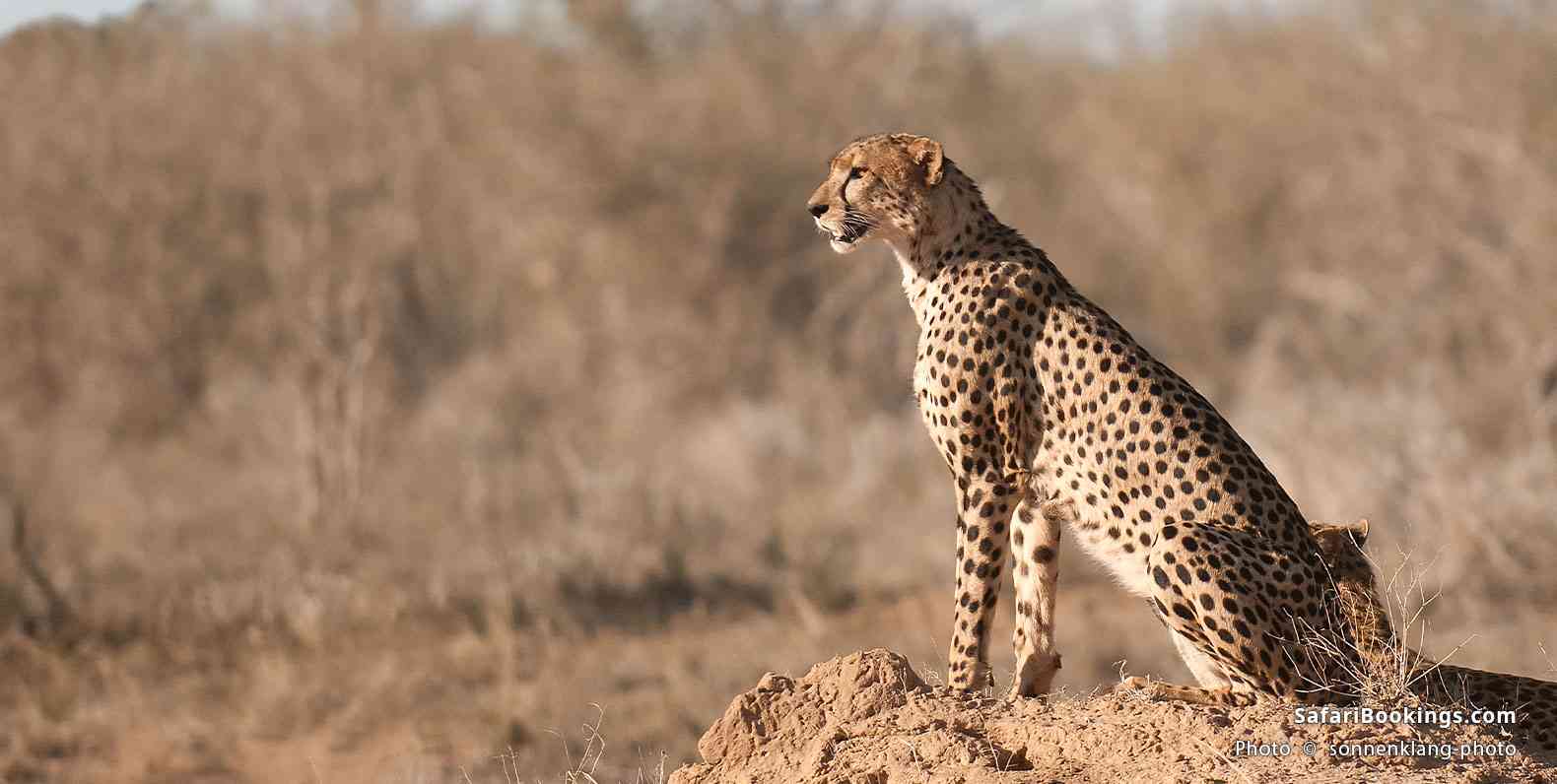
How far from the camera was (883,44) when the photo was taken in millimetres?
14922

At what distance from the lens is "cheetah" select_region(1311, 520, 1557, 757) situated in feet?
12.3

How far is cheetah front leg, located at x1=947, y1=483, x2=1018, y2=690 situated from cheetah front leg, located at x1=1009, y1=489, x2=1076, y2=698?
0.10 m

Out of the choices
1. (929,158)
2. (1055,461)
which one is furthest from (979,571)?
(929,158)

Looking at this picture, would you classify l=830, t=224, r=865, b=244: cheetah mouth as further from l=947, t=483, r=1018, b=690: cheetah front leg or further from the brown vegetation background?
the brown vegetation background

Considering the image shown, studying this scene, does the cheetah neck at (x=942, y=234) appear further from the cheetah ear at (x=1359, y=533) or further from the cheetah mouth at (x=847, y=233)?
the cheetah ear at (x=1359, y=533)

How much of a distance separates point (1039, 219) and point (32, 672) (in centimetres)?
1034

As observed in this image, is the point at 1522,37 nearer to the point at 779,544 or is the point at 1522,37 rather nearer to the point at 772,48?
the point at 772,48

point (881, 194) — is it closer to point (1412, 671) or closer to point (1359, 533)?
point (1359, 533)

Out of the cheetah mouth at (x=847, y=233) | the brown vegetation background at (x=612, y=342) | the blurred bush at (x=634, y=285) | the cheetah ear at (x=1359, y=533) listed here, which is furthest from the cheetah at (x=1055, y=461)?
the blurred bush at (x=634, y=285)

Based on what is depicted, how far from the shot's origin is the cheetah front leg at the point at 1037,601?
13.7ft

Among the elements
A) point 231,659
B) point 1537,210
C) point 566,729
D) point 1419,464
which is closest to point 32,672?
point 231,659

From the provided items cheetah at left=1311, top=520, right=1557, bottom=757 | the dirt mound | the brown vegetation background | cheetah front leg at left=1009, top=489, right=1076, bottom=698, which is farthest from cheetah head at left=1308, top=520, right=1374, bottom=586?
the brown vegetation background

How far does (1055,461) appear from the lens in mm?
4121

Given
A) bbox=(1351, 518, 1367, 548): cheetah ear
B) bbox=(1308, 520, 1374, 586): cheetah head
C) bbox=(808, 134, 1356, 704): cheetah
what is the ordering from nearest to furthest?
bbox=(808, 134, 1356, 704): cheetah < bbox=(1308, 520, 1374, 586): cheetah head < bbox=(1351, 518, 1367, 548): cheetah ear
